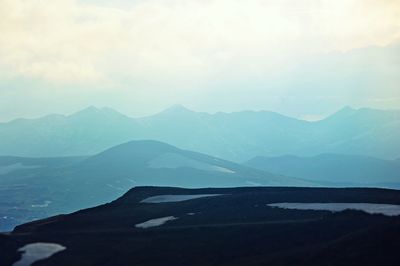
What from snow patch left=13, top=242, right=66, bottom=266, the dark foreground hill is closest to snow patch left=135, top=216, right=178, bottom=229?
the dark foreground hill

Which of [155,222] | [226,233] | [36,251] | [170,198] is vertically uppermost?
[170,198]

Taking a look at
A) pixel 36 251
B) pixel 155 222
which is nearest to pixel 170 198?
pixel 155 222

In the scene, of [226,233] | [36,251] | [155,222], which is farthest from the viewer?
[155,222]

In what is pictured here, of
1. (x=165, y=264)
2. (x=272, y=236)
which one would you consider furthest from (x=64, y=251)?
(x=272, y=236)

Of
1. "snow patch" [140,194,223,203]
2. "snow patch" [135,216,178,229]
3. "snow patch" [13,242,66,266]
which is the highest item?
"snow patch" [140,194,223,203]

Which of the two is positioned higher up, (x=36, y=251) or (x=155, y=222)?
(x=155, y=222)

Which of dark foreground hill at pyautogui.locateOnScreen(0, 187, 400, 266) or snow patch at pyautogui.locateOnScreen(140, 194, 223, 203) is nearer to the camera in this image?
dark foreground hill at pyautogui.locateOnScreen(0, 187, 400, 266)

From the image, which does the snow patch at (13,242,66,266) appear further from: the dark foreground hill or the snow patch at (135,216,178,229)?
the snow patch at (135,216,178,229)

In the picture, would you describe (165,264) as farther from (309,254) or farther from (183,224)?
(183,224)

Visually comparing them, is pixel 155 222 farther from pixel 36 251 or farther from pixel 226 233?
pixel 36 251
